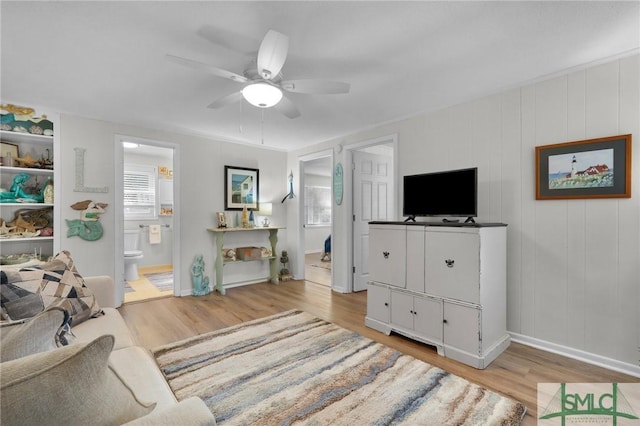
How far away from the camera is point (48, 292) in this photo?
5.44 ft

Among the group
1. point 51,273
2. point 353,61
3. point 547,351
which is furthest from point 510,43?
point 51,273

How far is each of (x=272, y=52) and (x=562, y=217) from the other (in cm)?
257

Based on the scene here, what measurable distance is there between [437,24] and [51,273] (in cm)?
277

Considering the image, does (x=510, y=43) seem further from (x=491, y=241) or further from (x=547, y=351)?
(x=547, y=351)

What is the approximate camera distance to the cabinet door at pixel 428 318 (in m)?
2.50

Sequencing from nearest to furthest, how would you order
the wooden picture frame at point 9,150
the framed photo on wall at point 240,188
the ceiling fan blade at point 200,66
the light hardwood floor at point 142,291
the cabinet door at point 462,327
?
the ceiling fan blade at point 200,66 → the cabinet door at point 462,327 → the wooden picture frame at point 9,150 → the light hardwood floor at point 142,291 → the framed photo on wall at point 240,188

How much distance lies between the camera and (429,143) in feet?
10.8

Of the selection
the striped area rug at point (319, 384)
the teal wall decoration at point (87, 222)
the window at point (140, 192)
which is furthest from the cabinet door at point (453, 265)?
the window at point (140, 192)

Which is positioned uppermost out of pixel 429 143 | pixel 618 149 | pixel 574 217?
pixel 429 143

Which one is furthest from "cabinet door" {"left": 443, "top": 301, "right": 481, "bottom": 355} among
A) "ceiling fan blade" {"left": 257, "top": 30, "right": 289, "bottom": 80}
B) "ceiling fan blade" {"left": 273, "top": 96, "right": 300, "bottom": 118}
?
"ceiling fan blade" {"left": 257, "top": 30, "right": 289, "bottom": 80}

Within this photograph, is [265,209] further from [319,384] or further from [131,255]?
[319,384]

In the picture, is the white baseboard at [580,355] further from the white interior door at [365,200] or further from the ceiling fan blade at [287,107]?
the ceiling fan blade at [287,107]

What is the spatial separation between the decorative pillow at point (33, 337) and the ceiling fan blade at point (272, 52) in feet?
5.02

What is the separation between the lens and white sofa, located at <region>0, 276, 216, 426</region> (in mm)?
596
